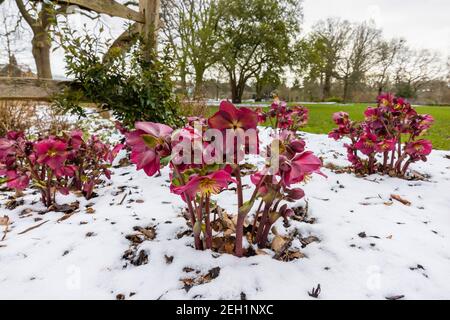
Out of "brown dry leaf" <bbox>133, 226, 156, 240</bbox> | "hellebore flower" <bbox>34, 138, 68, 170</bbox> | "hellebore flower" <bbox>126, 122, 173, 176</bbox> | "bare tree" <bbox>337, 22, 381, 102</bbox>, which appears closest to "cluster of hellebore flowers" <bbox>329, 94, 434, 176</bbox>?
"brown dry leaf" <bbox>133, 226, 156, 240</bbox>

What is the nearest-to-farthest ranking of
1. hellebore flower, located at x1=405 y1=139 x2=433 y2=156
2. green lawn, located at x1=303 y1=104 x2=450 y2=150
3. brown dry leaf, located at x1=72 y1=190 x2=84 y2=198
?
brown dry leaf, located at x1=72 y1=190 x2=84 y2=198 < hellebore flower, located at x1=405 y1=139 x2=433 y2=156 < green lawn, located at x1=303 y1=104 x2=450 y2=150

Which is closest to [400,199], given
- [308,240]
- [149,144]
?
[308,240]

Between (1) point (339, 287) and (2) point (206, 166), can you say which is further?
(1) point (339, 287)

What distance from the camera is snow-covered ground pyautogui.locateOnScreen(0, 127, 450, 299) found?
36.8 inches

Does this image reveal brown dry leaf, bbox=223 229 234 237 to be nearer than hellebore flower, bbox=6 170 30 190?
Yes

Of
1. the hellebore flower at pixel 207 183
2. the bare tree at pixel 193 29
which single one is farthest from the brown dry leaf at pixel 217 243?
the bare tree at pixel 193 29

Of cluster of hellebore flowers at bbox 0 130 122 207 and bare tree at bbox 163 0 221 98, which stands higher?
bare tree at bbox 163 0 221 98

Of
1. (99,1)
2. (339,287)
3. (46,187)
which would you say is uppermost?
(99,1)

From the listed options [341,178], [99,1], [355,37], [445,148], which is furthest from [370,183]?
[355,37]

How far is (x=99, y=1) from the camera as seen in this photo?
8.62 ft

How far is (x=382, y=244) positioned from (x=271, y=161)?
29.8 inches

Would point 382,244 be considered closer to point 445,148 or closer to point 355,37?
point 445,148

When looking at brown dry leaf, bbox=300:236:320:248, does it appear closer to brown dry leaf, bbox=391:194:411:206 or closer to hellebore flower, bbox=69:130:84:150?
brown dry leaf, bbox=391:194:411:206

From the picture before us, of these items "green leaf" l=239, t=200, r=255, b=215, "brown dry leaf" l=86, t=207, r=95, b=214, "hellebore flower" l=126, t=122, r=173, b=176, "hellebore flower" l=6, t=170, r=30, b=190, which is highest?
"hellebore flower" l=126, t=122, r=173, b=176
